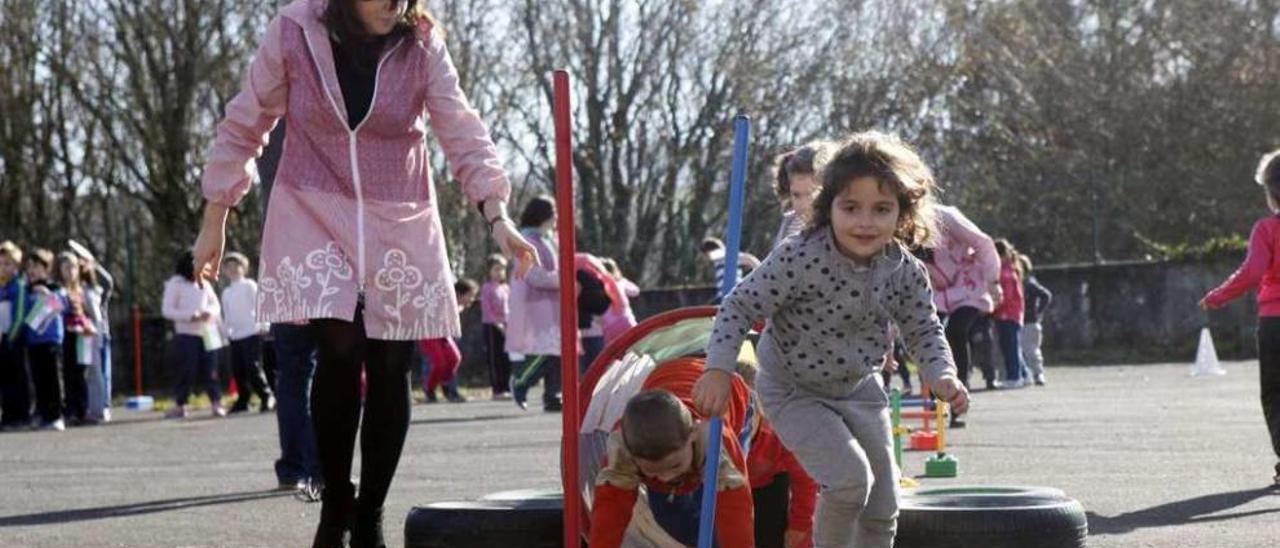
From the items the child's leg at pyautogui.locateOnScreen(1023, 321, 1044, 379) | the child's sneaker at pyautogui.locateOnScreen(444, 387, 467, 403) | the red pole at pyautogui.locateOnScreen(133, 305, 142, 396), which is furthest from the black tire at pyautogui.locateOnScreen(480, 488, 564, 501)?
the red pole at pyautogui.locateOnScreen(133, 305, 142, 396)

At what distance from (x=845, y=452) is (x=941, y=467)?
15.3 feet

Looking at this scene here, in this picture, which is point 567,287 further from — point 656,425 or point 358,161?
point 358,161

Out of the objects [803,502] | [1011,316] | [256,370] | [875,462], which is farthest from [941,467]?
[1011,316]

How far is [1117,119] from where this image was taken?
3197 centimetres

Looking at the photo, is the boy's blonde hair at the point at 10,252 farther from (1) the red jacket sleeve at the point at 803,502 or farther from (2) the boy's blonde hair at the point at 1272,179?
(1) the red jacket sleeve at the point at 803,502

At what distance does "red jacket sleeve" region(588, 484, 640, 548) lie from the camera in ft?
20.0

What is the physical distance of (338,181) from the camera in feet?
19.7

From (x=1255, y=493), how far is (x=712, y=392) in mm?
4251

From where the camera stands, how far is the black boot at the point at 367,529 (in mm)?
6109

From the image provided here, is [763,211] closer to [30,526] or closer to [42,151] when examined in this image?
[42,151]

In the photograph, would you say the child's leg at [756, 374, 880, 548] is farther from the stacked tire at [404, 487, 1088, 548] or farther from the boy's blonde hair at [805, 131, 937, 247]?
the stacked tire at [404, 487, 1088, 548]

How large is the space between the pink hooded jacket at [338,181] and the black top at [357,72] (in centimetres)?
2

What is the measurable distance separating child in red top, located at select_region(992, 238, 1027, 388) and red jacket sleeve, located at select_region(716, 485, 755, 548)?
15.6 m

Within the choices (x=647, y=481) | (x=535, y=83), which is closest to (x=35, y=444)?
(x=647, y=481)
